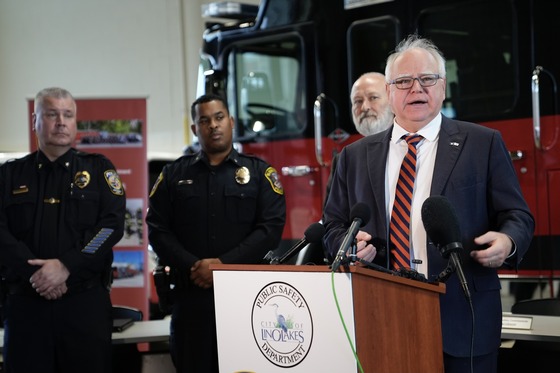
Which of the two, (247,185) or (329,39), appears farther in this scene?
(329,39)

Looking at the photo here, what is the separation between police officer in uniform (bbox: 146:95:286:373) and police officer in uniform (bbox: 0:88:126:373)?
1.05 ft

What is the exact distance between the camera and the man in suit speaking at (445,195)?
9.27ft

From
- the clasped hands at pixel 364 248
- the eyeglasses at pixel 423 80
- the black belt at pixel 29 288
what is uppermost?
the eyeglasses at pixel 423 80

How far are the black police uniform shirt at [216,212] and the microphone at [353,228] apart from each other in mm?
1934

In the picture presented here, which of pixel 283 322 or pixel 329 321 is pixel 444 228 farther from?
pixel 283 322

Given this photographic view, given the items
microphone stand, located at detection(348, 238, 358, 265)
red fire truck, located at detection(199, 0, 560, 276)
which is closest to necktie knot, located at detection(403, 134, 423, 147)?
microphone stand, located at detection(348, 238, 358, 265)

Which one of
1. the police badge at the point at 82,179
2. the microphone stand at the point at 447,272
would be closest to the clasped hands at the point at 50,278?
the police badge at the point at 82,179

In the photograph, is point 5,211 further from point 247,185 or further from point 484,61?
point 484,61

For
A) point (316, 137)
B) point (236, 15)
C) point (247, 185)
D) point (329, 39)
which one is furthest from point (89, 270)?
point (236, 15)

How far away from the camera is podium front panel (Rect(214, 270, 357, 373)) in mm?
2377

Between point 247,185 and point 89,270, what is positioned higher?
point 247,185

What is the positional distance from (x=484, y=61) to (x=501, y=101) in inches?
11.9

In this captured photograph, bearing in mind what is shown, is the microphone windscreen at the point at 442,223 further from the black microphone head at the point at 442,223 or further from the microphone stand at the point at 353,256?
the microphone stand at the point at 353,256

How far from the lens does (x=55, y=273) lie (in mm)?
4273
